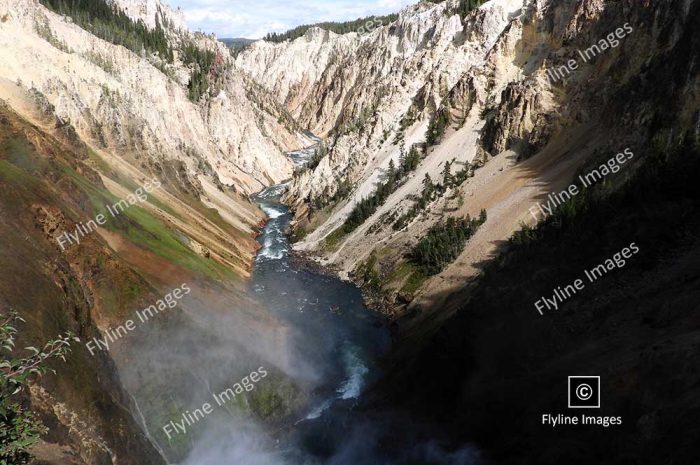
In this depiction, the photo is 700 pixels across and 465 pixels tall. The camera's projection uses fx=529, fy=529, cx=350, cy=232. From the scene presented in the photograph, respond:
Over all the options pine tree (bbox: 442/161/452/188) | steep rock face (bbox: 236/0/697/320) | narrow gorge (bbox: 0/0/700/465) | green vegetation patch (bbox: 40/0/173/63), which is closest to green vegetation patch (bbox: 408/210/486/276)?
narrow gorge (bbox: 0/0/700/465)

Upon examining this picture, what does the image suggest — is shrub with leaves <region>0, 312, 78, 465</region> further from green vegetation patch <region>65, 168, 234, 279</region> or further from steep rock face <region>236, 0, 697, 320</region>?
steep rock face <region>236, 0, 697, 320</region>

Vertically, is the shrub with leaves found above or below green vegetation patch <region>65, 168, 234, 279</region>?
below

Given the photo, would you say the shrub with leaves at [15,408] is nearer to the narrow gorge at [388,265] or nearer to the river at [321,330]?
the narrow gorge at [388,265]

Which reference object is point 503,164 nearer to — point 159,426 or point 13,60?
point 159,426

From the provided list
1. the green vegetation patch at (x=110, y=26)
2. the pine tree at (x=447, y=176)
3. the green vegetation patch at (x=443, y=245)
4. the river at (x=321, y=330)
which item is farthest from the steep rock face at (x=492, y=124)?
the green vegetation patch at (x=110, y=26)

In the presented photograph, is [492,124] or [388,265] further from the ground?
[492,124]

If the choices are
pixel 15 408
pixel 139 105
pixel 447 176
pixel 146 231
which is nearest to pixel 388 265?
pixel 447 176

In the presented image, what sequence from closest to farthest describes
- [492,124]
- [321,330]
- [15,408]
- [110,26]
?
[15,408]
[321,330]
[492,124]
[110,26]

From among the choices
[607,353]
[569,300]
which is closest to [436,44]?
[569,300]

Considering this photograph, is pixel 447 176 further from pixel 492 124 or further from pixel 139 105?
pixel 139 105
